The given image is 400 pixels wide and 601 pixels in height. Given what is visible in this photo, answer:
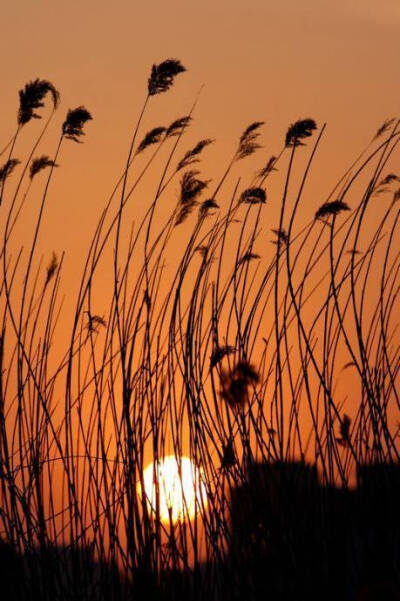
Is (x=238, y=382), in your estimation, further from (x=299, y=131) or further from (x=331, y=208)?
(x=299, y=131)

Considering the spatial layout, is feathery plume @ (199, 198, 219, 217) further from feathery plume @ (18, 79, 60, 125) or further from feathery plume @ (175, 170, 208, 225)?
feathery plume @ (18, 79, 60, 125)

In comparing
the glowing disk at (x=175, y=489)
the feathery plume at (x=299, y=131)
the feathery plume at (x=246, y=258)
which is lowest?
the glowing disk at (x=175, y=489)

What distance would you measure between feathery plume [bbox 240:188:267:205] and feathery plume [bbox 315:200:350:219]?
0.49 ft

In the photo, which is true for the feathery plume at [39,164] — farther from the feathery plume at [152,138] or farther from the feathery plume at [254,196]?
the feathery plume at [254,196]

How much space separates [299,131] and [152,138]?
390 millimetres

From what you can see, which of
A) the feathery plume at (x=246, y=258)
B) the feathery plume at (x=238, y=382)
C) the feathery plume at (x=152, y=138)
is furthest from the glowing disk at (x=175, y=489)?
the feathery plume at (x=152, y=138)

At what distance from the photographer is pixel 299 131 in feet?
8.08

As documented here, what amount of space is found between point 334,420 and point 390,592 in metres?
0.68

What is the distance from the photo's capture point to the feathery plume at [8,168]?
2554mm

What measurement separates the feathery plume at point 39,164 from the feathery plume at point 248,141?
50 cm

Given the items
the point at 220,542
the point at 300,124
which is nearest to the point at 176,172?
the point at 300,124

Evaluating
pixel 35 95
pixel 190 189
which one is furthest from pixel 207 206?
pixel 35 95

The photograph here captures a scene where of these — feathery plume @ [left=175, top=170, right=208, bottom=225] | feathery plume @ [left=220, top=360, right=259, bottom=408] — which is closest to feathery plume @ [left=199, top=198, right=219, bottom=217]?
feathery plume @ [left=175, top=170, right=208, bottom=225]

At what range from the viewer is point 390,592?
70.4 inches
